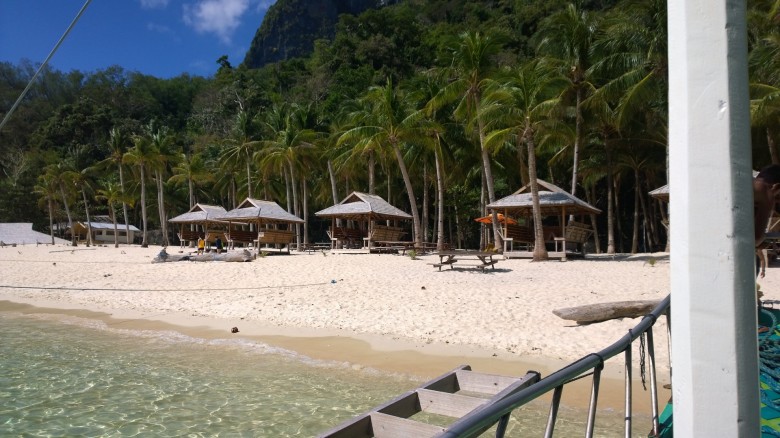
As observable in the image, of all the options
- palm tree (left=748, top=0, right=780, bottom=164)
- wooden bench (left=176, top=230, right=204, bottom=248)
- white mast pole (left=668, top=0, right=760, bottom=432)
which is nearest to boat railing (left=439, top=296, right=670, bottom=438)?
white mast pole (left=668, top=0, right=760, bottom=432)

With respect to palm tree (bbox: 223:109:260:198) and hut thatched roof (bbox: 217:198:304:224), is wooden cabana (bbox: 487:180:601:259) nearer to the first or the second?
hut thatched roof (bbox: 217:198:304:224)

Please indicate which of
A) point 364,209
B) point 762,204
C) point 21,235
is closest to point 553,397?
point 762,204

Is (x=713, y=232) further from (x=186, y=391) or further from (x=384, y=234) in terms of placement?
(x=384, y=234)

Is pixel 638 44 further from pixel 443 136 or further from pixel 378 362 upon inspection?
pixel 378 362

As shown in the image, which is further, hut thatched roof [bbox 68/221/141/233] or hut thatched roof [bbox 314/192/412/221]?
hut thatched roof [bbox 68/221/141/233]

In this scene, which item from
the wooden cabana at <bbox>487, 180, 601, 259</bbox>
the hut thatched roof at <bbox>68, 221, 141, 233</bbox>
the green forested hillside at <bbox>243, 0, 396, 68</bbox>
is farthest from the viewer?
the green forested hillside at <bbox>243, 0, 396, 68</bbox>

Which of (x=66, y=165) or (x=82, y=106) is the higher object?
(x=82, y=106)

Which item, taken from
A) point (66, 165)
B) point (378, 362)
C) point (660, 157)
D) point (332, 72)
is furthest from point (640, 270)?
point (66, 165)

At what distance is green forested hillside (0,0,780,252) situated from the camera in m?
21.3

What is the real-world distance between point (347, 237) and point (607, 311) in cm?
2235

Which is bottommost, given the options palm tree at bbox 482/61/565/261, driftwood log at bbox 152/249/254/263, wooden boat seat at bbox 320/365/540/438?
wooden boat seat at bbox 320/365/540/438

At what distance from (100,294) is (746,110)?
684 inches

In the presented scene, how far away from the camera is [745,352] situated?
1.25 m

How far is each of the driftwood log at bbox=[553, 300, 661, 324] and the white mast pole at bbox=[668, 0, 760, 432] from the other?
7197 millimetres
